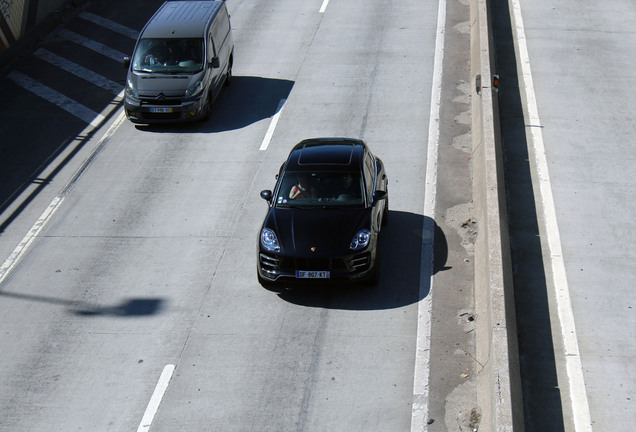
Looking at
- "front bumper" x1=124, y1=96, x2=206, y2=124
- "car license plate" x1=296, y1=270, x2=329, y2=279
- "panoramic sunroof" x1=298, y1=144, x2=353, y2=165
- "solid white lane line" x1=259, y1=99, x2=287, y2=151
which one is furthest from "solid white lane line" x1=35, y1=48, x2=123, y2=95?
"car license plate" x1=296, y1=270, x2=329, y2=279

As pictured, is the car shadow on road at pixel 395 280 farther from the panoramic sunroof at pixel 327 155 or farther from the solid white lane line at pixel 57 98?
the solid white lane line at pixel 57 98

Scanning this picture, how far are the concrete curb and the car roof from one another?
213 cm

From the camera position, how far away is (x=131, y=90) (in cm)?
1870

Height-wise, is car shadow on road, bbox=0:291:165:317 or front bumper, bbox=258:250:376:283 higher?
front bumper, bbox=258:250:376:283

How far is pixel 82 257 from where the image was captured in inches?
547

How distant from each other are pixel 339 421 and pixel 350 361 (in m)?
1.18

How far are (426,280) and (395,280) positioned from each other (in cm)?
46

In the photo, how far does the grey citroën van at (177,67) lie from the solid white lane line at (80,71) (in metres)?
2.20

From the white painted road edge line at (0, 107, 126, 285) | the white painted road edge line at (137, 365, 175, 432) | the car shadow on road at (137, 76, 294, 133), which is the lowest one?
the car shadow on road at (137, 76, 294, 133)

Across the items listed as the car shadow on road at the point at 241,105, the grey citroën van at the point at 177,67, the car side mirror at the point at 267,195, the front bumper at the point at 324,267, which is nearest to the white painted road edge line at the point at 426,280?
the front bumper at the point at 324,267

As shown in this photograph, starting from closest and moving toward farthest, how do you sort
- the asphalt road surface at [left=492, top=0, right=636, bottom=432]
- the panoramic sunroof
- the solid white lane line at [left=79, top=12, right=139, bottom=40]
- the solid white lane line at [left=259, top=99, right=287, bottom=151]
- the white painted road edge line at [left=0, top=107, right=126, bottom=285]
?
1. the asphalt road surface at [left=492, top=0, right=636, bottom=432]
2. the panoramic sunroof
3. the white painted road edge line at [left=0, top=107, right=126, bottom=285]
4. the solid white lane line at [left=259, top=99, right=287, bottom=151]
5. the solid white lane line at [left=79, top=12, right=139, bottom=40]

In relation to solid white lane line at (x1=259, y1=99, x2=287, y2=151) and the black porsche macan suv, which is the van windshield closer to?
solid white lane line at (x1=259, y1=99, x2=287, y2=151)

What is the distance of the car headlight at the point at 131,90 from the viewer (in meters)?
18.6

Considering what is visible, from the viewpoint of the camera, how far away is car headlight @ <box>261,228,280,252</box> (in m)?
12.1
